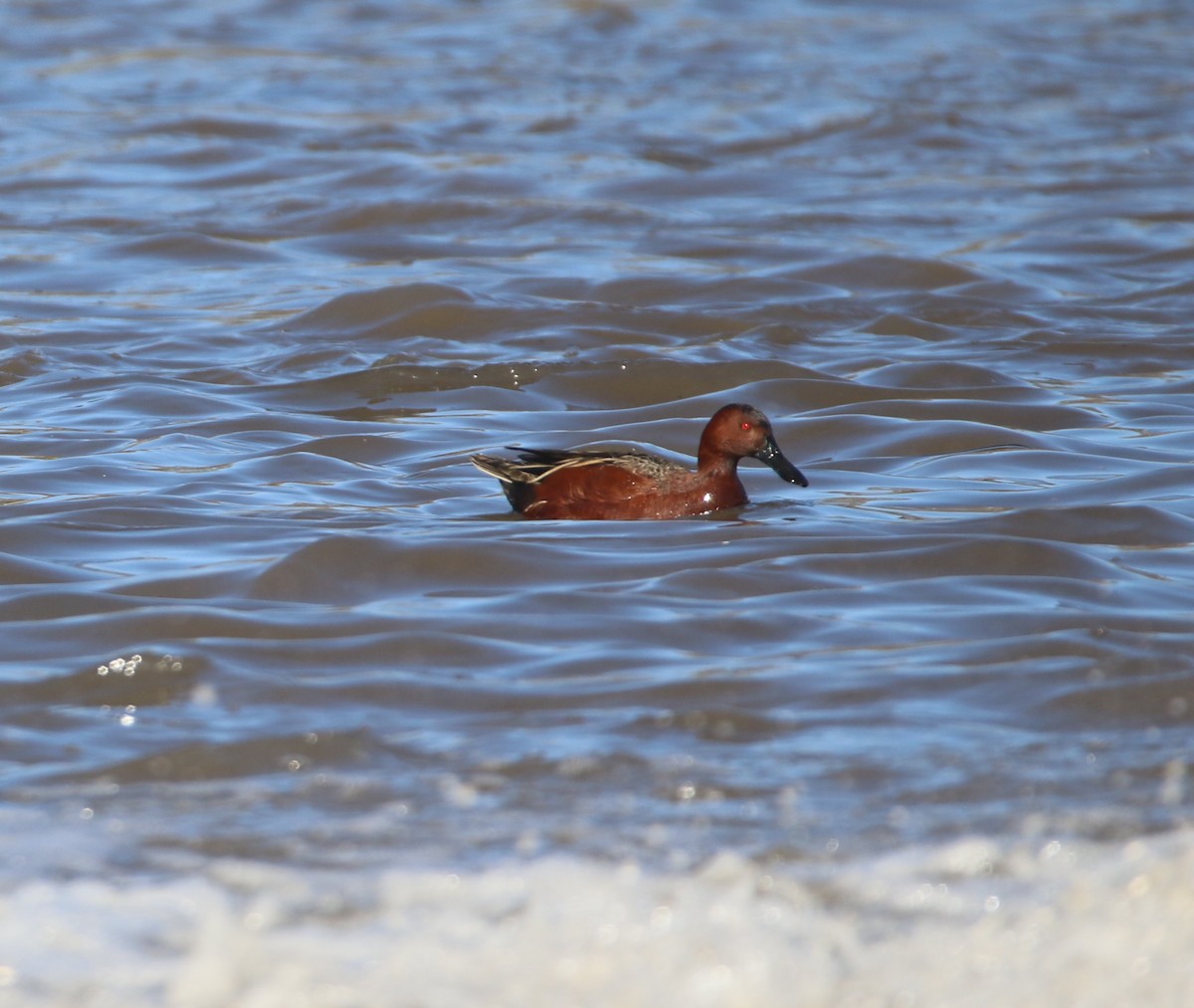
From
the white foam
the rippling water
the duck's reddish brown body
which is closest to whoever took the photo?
the white foam

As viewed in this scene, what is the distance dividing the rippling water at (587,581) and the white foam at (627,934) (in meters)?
0.01

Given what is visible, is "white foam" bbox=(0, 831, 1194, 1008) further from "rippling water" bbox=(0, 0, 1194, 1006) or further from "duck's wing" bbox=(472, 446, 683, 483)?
"duck's wing" bbox=(472, 446, 683, 483)

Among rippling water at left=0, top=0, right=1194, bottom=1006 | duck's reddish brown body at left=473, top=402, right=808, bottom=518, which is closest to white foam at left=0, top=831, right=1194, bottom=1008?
rippling water at left=0, top=0, right=1194, bottom=1006

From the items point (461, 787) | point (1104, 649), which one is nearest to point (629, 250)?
point (1104, 649)

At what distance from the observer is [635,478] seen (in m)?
7.25

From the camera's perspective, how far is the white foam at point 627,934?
3.85 meters

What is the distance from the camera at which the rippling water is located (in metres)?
4.06

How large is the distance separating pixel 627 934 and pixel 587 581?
242 centimetres

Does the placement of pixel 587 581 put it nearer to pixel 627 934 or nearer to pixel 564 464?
pixel 564 464

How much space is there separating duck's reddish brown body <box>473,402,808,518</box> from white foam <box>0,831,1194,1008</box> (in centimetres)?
304

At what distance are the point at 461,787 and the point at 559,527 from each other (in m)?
2.46

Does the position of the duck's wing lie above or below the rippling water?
above

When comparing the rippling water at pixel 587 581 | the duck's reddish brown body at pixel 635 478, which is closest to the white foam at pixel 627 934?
the rippling water at pixel 587 581

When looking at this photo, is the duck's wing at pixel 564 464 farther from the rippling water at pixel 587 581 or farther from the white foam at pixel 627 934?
the white foam at pixel 627 934
